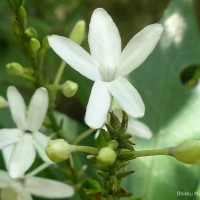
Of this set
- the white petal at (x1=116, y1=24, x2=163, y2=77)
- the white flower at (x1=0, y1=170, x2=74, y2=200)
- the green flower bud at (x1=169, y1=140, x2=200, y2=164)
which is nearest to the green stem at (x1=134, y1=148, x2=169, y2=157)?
the green flower bud at (x1=169, y1=140, x2=200, y2=164)

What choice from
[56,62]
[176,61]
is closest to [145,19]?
[56,62]

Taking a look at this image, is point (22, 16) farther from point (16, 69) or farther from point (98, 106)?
point (98, 106)

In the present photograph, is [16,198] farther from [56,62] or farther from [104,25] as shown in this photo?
[56,62]

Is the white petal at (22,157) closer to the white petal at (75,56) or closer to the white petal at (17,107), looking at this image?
the white petal at (17,107)

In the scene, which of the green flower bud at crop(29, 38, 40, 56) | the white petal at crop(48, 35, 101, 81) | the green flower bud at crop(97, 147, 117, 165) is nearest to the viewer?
the green flower bud at crop(97, 147, 117, 165)

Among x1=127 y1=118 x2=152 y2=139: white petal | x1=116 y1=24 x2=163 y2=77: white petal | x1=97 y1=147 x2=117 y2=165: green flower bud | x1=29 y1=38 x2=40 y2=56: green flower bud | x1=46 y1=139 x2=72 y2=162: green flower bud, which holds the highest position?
x1=29 y1=38 x2=40 y2=56: green flower bud

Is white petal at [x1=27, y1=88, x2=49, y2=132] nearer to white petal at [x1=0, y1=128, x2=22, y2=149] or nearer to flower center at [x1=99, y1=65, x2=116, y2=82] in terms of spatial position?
white petal at [x1=0, y1=128, x2=22, y2=149]

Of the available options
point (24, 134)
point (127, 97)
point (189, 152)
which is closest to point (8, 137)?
point (24, 134)
